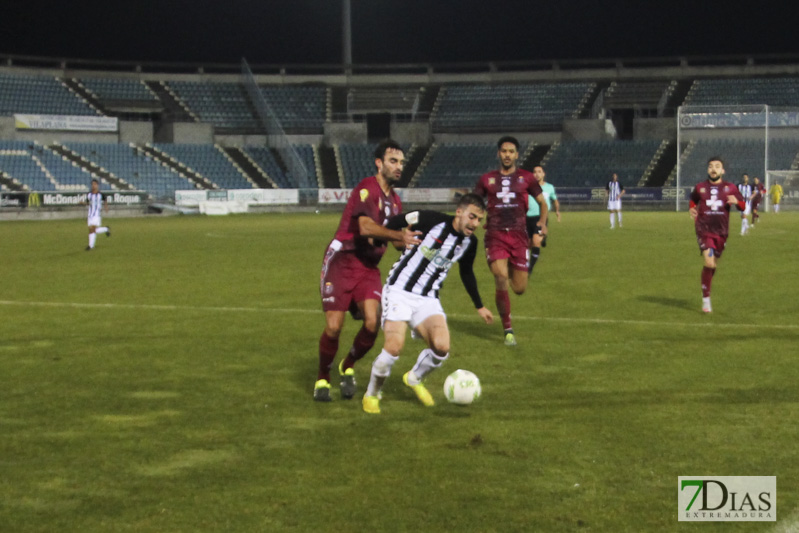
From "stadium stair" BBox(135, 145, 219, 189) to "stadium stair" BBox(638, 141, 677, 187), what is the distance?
27.5m

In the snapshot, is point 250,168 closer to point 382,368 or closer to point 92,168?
point 92,168

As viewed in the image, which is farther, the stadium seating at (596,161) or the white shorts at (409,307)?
the stadium seating at (596,161)

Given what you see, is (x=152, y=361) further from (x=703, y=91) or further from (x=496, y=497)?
(x=703, y=91)

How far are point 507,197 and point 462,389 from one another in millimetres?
4658

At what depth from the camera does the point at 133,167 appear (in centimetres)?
5884

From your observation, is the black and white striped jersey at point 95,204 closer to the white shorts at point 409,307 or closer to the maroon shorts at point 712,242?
the maroon shorts at point 712,242

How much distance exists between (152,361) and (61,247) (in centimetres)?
1807

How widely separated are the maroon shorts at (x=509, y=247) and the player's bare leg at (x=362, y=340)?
11.5ft

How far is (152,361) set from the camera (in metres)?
9.37

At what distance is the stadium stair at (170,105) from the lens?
65812mm

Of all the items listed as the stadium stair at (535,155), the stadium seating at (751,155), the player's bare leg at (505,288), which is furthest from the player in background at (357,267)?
the stadium stair at (535,155)

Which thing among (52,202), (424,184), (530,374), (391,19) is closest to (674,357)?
(530,374)

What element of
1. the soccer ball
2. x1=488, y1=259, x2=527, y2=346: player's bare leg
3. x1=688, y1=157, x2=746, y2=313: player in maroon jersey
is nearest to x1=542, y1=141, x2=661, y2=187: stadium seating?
x1=688, y1=157, x2=746, y2=313: player in maroon jersey

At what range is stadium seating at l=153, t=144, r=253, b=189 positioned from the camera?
60.6 meters
